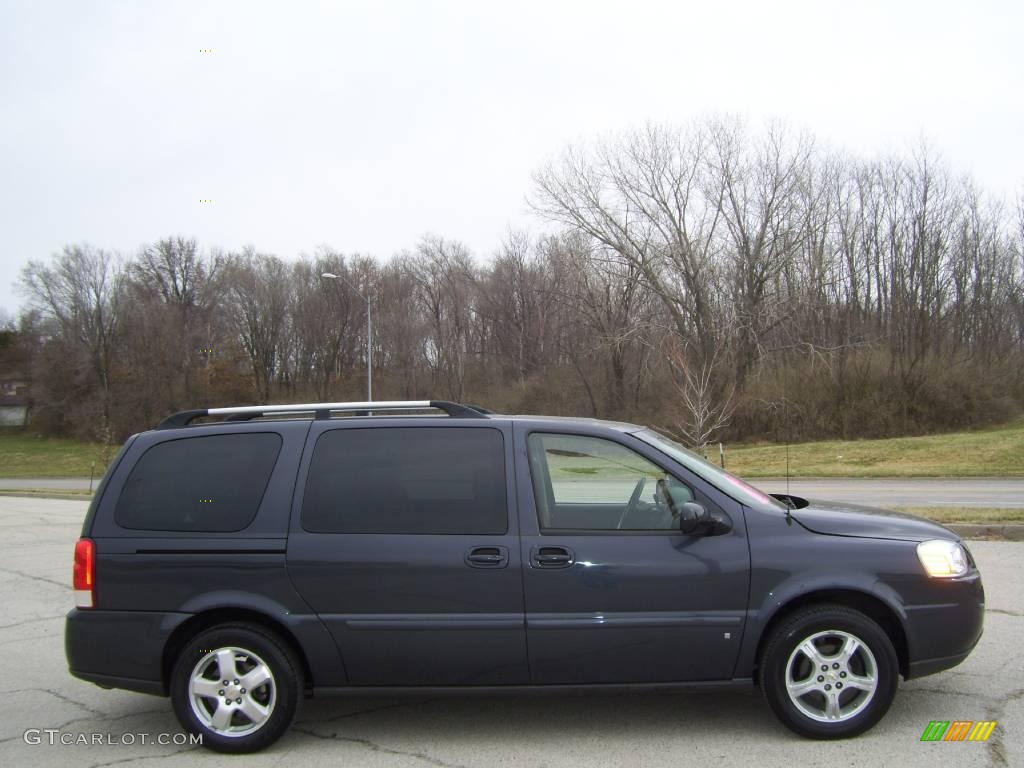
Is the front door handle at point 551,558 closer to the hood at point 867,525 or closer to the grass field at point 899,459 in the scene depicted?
the hood at point 867,525

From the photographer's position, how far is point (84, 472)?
4625 cm

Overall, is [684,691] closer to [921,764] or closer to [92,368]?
[921,764]

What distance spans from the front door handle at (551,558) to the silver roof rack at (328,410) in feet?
2.81

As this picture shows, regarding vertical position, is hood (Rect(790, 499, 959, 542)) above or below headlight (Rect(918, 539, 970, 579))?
above

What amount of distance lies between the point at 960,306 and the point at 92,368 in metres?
70.2

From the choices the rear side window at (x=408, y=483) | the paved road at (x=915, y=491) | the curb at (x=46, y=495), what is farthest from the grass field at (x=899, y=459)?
the rear side window at (x=408, y=483)

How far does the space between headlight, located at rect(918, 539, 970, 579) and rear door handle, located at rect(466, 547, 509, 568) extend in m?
2.23

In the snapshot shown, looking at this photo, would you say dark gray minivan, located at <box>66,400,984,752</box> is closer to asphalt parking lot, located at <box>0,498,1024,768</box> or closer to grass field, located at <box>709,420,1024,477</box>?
asphalt parking lot, located at <box>0,498,1024,768</box>

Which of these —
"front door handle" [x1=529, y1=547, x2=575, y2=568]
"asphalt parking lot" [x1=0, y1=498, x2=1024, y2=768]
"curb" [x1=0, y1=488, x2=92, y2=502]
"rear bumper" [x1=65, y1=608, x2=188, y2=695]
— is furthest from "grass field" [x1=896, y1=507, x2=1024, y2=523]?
"curb" [x1=0, y1=488, x2=92, y2=502]

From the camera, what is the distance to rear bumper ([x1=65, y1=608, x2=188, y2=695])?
4340 mm

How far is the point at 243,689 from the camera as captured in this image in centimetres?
432

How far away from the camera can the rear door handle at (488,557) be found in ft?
14.0

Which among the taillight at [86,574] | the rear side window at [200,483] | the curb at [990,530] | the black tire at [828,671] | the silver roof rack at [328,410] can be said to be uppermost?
the silver roof rack at [328,410]

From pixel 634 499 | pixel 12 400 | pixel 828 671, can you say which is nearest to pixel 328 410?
pixel 634 499
